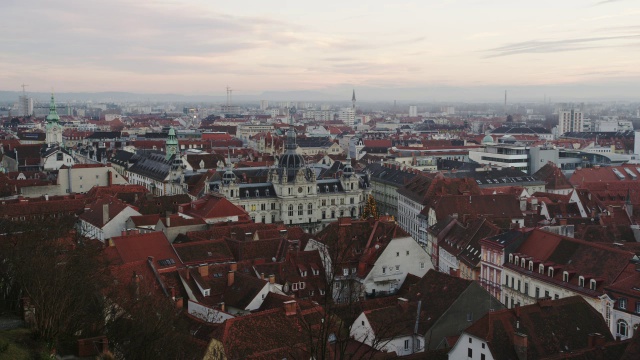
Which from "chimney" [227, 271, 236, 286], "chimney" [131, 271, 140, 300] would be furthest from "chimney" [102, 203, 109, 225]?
"chimney" [131, 271, 140, 300]

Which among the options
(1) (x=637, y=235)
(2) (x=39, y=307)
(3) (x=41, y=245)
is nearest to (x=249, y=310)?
(3) (x=41, y=245)

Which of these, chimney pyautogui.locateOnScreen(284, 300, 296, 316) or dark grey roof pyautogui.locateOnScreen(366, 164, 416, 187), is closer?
chimney pyautogui.locateOnScreen(284, 300, 296, 316)

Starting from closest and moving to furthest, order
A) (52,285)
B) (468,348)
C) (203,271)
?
(52,285), (468,348), (203,271)

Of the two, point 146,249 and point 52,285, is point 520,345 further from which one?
point 146,249

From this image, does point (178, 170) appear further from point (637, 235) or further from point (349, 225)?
point (637, 235)

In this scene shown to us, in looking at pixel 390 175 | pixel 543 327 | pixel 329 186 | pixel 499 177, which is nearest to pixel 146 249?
pixel 543 327

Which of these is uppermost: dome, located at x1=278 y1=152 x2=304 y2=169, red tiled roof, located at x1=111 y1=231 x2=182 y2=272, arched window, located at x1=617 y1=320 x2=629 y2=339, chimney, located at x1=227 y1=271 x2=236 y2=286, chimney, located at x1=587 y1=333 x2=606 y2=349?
dome, located at x1=278 y1=152 x2=304 y2=169

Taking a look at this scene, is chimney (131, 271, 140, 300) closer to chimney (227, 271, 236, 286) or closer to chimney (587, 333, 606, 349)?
chimney (227, 271, 236, 286)
